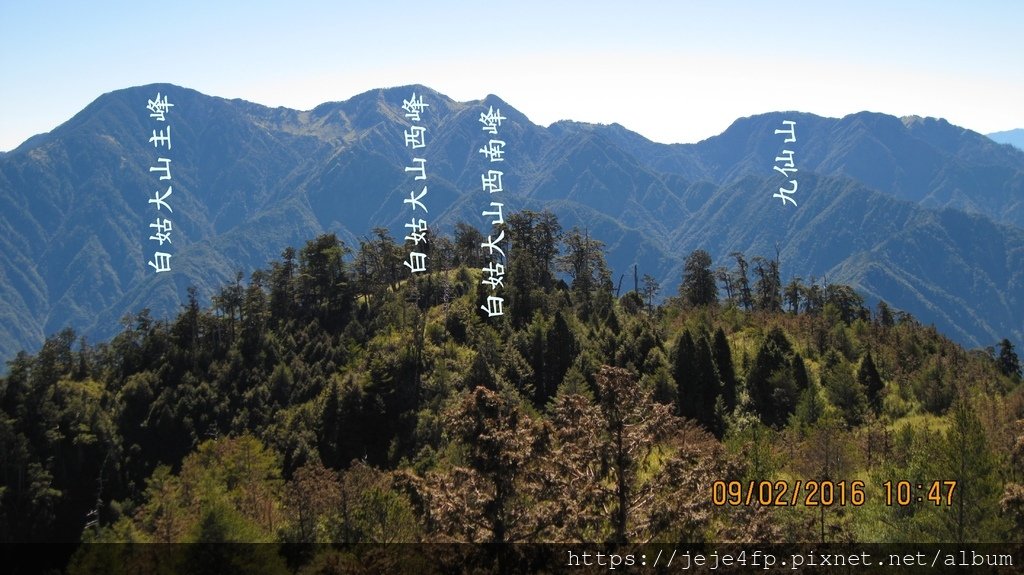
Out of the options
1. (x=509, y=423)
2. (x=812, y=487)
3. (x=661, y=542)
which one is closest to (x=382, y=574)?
(x=509, y=423)

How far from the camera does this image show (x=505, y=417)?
32.6 metres

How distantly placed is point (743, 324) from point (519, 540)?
255 feet

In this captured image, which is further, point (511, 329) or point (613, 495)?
point (511, 329)

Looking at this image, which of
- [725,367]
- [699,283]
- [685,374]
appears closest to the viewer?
[685,374]

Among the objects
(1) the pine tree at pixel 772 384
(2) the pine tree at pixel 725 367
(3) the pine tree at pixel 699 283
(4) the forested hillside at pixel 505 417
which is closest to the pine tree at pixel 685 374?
(4) the forested hillside at pixel 505 417

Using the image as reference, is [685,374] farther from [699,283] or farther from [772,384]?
[699,283]

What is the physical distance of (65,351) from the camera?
115m

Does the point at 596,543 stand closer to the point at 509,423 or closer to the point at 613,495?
the point at 613,495

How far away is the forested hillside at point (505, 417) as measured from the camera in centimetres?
3183

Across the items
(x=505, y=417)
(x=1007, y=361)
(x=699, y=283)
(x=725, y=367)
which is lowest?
(x=505, y=417)

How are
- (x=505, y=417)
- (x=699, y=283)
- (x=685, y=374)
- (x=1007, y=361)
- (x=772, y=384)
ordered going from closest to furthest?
1. (x=505, y=417)
2. (x=772, y=384)
3. (x=685, y=374)
4. (x=1007, y=361)
5. (x=699, y=283)

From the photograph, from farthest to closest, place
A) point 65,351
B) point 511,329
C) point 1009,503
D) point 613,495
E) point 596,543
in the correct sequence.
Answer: point 65,351 → point 511,329 → point 1009,503 → point 613,495 → point 596,543

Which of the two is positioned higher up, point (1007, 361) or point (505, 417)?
point (1007, 361)

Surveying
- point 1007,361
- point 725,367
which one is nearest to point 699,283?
point 725,367
